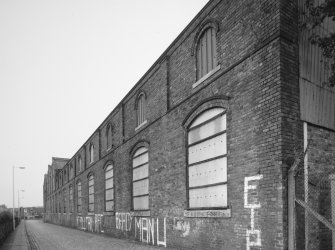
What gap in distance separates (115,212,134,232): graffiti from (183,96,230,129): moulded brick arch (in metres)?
6.63

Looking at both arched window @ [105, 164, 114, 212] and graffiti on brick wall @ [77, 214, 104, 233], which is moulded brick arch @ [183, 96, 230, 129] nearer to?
arched window @ [105, 164, 114, 212]

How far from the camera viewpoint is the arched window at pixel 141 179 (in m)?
13.4

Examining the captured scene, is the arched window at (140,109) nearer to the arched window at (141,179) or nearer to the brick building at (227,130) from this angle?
the brick building at (227,130)

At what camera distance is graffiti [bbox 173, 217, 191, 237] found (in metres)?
9.64

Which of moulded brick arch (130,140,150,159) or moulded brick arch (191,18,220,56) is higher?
moulded brick arch (191,18,220,56)

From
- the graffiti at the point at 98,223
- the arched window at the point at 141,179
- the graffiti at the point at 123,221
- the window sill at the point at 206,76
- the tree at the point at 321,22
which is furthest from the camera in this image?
the graffiti at the point at 98,223

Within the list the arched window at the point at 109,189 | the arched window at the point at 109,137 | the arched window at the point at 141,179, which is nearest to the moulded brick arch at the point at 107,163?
the arched window at the point at 109,189

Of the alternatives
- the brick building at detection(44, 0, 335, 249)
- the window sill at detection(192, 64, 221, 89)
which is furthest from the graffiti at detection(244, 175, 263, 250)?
the window sill at detection(192, 64, 221, 89)

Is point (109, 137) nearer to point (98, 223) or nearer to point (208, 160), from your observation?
point (98, 223)

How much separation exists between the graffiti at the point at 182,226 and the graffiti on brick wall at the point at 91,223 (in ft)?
34.1

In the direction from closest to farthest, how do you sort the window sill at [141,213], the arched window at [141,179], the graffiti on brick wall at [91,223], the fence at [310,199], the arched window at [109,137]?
the fence at [310,199]
the window sill at [141,213]
the arched window at [141,179]
the arched window at [109,137]
the graffiti on brick wall at [91,223]

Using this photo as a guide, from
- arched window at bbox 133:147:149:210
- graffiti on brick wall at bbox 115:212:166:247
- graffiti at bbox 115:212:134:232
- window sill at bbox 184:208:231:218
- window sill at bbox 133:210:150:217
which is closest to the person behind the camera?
window sill at bbox 184:208:231:218

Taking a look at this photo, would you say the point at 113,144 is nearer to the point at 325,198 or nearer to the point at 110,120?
the point at 110,120

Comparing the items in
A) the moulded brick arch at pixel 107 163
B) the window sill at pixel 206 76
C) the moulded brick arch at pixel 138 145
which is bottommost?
the moulded brick arch at pixel 107 163
